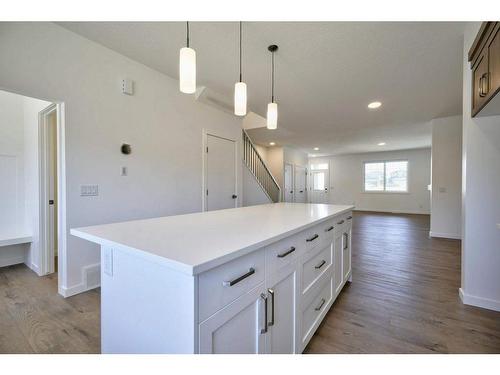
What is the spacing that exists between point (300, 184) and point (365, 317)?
7.20 m

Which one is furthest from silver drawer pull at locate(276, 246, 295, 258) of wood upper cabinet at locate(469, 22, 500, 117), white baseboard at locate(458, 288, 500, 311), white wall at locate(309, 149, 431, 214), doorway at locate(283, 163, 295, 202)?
white wall at locate(309, 149, 431, 214)

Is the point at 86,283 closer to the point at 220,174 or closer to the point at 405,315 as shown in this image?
the point at 220,174

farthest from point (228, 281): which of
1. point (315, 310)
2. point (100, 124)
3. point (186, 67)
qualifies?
point (100, 124)

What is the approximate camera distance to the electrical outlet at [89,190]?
7.38ft

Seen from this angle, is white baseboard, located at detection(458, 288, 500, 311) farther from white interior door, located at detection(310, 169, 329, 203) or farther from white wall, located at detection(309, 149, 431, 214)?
white interior door, located at detection(310, 169, 329, 203)

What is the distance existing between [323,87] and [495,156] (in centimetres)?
201

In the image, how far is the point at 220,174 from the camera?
3854mm

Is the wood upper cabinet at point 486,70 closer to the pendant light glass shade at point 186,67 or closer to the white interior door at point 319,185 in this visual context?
the pendant light glass shade at point 186,67

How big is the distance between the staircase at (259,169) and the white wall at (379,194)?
4.73 m

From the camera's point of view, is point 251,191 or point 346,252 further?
point 251,191

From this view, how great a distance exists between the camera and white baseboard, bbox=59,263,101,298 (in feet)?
7.18

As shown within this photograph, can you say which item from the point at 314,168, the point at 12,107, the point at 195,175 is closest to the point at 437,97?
the point at 195,175

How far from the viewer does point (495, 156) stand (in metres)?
1.93
